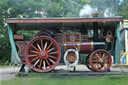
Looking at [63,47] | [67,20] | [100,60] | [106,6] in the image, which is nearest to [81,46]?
[63,47]

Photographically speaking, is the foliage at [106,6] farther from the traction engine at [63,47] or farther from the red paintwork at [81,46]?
the red paintwork at [81,46]

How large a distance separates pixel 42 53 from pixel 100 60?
102 inches

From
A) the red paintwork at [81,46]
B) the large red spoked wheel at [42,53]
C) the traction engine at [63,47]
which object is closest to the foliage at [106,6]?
the traction engine at [63,47]

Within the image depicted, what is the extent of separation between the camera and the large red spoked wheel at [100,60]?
7949 millimetres

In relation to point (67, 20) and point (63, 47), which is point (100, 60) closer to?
point (63, 47)

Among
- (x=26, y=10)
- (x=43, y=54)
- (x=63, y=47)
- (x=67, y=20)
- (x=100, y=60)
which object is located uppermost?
(x=26, y=10)

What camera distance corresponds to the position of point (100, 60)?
7945 mm

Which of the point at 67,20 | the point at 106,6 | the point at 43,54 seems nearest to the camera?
the point at 67,20

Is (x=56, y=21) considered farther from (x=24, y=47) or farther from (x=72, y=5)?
(x=72, y=5)

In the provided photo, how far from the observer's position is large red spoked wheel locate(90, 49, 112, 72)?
795cm

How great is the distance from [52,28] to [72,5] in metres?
11.2

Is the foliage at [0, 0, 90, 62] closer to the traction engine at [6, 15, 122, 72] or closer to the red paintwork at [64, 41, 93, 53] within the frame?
the traction engine at [6, 15, 122, 72]

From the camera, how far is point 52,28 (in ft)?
Result: 30.1

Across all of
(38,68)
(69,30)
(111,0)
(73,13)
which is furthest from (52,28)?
(111,0)
